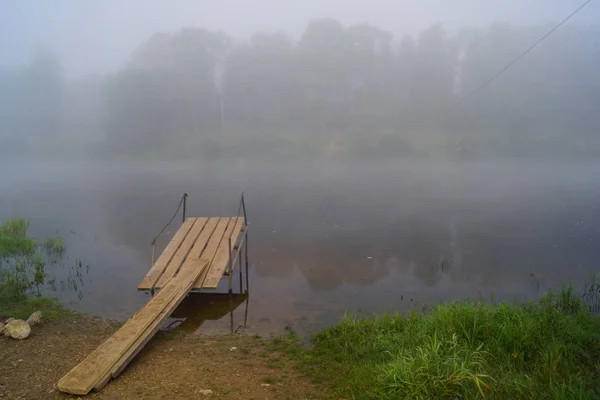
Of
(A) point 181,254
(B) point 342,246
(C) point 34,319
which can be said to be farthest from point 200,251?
(B) point 342,246

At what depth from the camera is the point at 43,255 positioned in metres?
11.9

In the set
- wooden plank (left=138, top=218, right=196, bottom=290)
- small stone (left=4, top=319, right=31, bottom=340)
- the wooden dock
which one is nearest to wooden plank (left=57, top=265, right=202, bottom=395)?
the wooden dock

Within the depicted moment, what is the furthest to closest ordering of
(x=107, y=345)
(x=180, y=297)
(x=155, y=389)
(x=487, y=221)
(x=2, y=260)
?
(x=487, y=221)
(x=2, y=260)
(x=180, y=297)
(x=107, y=345)
(x=155, y=389)

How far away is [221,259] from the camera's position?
29.4ft

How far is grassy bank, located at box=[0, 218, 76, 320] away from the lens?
761 cm

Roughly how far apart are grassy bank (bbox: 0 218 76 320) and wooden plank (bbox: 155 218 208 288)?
5.81ft

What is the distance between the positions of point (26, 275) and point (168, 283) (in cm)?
433

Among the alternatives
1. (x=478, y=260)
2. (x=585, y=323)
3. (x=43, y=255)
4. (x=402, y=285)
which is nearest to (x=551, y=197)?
(x=478, y=260)

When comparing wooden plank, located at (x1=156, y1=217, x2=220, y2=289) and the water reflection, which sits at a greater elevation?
wooden plank, located at (x1=156, y1=217, x2=220, y2=289)

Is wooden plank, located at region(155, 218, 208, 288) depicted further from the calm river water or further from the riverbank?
the riverbank

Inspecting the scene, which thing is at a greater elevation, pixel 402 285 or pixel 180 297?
pixel 180 297

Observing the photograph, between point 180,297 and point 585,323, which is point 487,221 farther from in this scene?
point 180,297

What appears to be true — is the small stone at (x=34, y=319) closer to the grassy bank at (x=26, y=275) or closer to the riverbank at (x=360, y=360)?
the riverbank at (x=360, y=360)

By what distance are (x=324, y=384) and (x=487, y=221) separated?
16.4m
